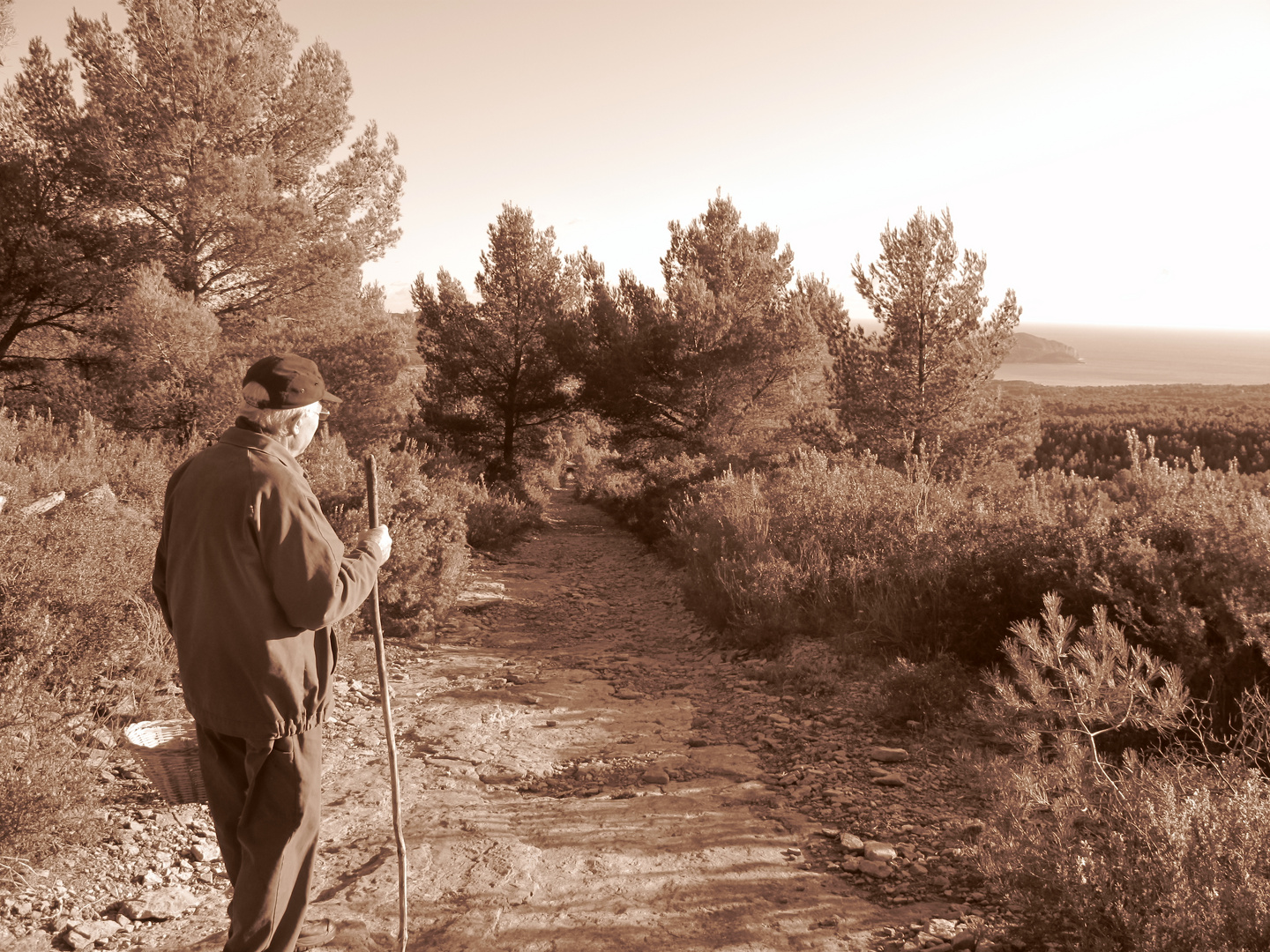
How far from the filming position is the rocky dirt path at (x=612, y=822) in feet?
10.2

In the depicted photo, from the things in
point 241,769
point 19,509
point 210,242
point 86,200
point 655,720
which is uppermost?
point 86,200

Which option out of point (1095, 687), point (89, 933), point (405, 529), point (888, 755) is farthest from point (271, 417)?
point (405, 529)

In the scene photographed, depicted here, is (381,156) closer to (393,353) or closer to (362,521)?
(393,353)

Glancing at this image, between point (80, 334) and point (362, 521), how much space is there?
10.3 m

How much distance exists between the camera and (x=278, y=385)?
A: 2283mm

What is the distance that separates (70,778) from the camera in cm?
324

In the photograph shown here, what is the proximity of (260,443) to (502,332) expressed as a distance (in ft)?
53.7

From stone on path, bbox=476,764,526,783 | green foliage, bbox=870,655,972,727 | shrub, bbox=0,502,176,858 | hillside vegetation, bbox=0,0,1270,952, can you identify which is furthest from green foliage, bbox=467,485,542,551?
green foliage, bbox=870,655,972,727

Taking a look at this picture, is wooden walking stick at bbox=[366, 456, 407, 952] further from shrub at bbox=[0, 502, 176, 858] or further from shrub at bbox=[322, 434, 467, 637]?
shrub at bbox=[322, 434, 467, 637]

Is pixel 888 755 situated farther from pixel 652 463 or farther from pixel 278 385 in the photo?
pixel 652 463

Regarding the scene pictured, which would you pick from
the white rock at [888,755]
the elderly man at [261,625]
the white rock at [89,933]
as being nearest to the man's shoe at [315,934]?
the elderly man at [261,625]

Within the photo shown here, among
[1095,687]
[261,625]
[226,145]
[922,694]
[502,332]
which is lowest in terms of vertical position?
[922,694]

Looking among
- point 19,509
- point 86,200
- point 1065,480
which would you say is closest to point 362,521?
point 19,509

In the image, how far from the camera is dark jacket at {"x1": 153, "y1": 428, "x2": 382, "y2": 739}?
6.95 ft
